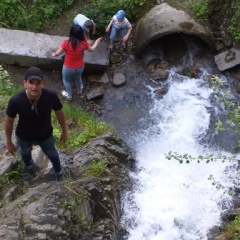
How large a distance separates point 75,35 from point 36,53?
2.58m

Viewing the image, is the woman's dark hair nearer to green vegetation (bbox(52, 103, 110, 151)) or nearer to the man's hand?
green vegetation (bbox(52, 103, 110, 151))

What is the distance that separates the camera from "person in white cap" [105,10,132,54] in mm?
9742

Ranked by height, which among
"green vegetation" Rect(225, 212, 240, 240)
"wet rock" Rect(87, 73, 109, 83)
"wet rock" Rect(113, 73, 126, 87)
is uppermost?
"wet rock" Rect(87, 73, 109, 83)

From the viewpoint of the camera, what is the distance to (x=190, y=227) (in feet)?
24.8

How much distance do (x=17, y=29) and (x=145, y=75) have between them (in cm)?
374

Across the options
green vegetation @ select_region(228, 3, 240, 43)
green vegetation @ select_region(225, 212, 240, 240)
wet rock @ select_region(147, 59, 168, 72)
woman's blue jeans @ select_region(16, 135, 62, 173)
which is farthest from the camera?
wet rock @ select_region(147, 59, 168, 72)

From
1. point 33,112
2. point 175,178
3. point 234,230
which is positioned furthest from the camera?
point 175,178

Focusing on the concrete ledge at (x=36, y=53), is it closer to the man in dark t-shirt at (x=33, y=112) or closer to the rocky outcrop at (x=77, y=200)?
the rocky outcrop at (x=77, y=200)

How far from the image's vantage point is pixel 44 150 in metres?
5.87

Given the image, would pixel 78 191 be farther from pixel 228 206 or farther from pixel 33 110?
pixel 228 206

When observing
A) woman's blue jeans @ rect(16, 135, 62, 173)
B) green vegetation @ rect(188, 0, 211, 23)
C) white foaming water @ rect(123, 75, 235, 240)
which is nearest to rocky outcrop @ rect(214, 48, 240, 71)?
white foaming water @ rect(123, 75, 235, 240)

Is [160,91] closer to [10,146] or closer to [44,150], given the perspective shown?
[44,150]

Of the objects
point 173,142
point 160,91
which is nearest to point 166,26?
point 160,91

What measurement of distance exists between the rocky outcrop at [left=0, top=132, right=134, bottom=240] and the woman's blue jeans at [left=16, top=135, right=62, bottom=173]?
0.99 ft
